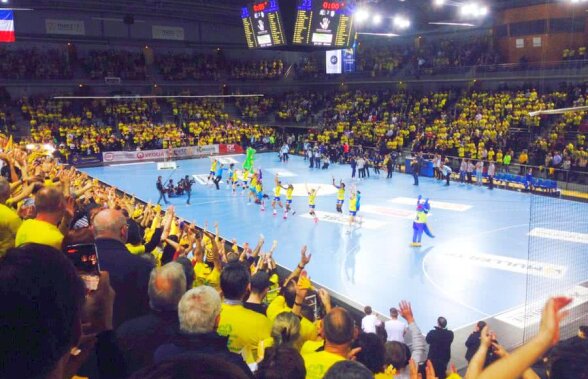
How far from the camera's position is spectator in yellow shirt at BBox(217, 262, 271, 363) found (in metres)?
3.55

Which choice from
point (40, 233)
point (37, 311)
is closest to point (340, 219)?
point (40, 233)

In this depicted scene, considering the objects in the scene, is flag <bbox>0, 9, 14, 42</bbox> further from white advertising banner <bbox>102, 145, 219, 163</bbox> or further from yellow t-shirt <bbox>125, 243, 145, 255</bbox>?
yellow t-shirt <bbox>125, 243, 145, 255</bbox>

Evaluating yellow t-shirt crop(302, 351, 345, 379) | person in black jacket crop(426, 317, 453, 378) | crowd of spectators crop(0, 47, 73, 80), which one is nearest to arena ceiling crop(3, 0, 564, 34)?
crowd of spectators crop(0, 47, 73, 80)

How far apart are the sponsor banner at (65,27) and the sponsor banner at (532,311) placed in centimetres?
4033

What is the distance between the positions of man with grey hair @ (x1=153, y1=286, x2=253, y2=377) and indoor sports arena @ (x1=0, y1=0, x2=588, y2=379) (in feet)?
0.04

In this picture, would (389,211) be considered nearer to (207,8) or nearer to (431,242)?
(431,242)

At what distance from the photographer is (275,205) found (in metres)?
20.9

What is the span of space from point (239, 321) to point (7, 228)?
209 centimetres

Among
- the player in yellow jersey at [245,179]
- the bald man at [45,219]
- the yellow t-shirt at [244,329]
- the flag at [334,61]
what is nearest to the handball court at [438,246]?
the player in yellow jersey at [245,179]

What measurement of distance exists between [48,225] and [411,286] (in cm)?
988

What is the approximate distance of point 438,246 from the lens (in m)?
15.2

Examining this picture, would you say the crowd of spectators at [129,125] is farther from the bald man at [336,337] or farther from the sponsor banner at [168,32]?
the bald man at [336,337]

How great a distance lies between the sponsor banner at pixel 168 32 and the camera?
44.0 m

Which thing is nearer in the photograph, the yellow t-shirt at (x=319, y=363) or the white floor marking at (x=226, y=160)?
the yellow t-shirt at (x=319, y=363)
